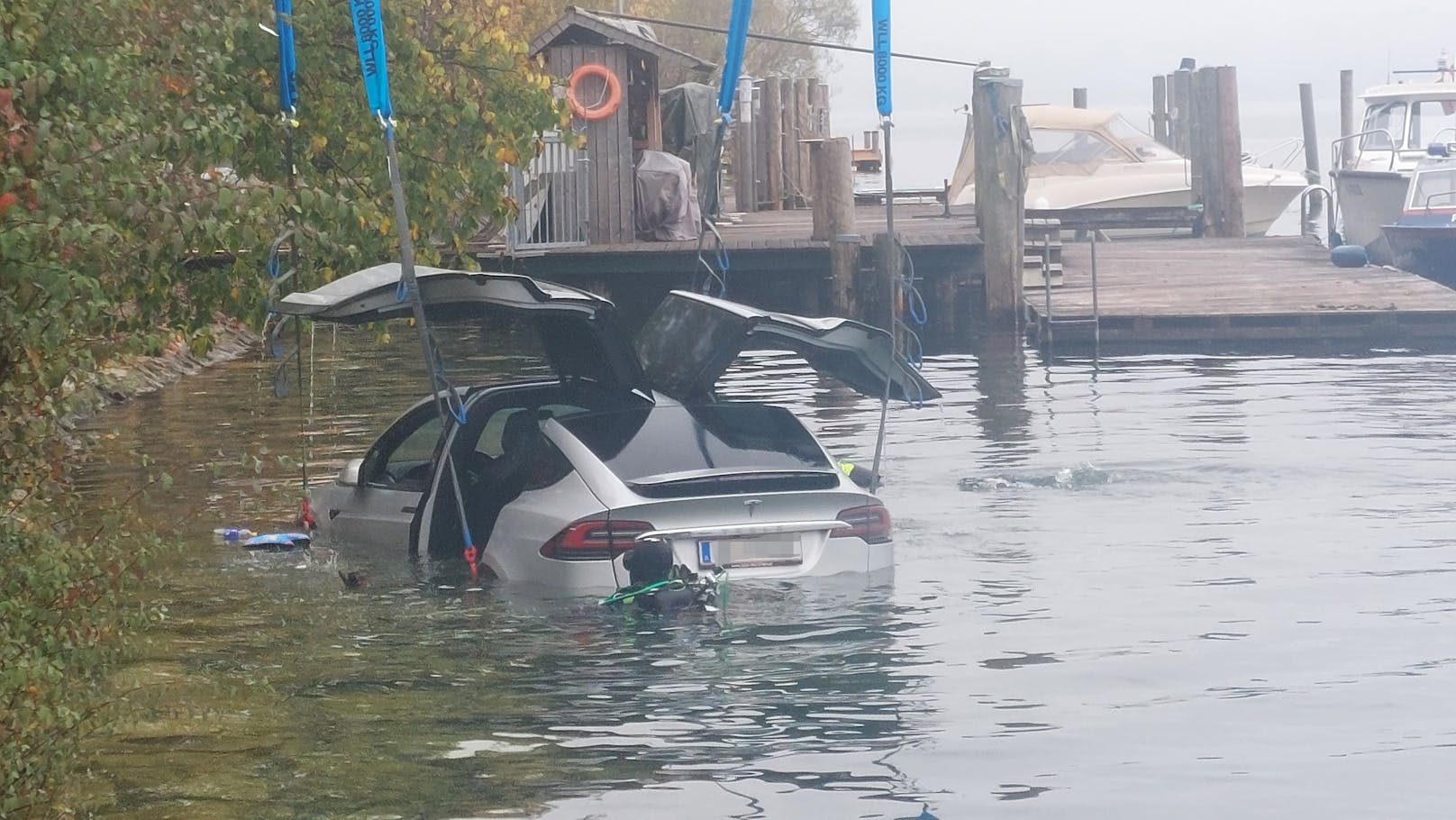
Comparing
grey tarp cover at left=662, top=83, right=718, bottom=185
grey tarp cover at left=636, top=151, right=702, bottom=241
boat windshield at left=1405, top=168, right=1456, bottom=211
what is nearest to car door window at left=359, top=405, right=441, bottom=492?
grey tarp cover at left=636, top=151, right=702, bottom=241

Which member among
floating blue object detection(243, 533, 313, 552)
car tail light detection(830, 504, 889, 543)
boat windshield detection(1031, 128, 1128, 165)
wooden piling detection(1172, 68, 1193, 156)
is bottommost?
floating blue object detection(243, 533, 313, 552)

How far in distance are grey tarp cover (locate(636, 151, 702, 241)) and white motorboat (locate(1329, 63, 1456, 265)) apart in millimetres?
14277

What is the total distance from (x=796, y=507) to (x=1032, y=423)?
1043 centimetres

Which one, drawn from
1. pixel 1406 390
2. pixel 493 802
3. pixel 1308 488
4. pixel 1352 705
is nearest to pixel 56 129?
pixel 493 802

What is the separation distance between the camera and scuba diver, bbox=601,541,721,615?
30.6ft

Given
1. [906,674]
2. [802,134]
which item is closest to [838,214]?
[906,674]

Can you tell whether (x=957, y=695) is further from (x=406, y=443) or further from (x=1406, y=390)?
(x=1406, y=390)

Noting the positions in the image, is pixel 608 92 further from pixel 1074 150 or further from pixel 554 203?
pixel 1074 150

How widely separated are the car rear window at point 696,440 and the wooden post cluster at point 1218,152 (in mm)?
26767

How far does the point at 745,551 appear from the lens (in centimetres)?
954

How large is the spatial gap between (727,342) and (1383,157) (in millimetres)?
34966

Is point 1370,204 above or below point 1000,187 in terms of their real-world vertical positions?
below

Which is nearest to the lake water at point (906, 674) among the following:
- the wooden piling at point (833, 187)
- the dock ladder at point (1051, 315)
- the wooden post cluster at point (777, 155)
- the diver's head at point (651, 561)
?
the diver's head at point (651, 561)

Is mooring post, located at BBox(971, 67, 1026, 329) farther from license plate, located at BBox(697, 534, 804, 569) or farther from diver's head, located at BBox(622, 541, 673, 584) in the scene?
diver's head, located at BBox(622, 541, 673, 584)
